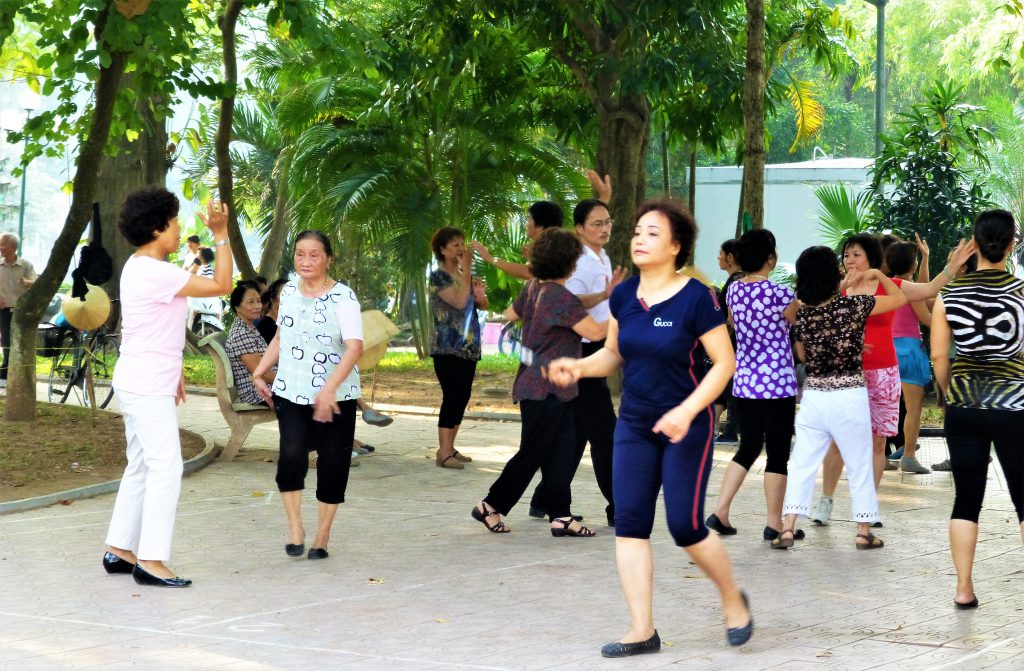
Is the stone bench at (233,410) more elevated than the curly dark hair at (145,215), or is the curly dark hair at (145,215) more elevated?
the curly dark hair at (145,215)

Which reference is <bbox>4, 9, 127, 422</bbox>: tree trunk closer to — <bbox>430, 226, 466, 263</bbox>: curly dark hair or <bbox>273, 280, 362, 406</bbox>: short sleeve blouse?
<bbox>430, 226, 466, 263</bbox>: curly dark hair

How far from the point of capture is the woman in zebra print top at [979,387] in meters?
6.42

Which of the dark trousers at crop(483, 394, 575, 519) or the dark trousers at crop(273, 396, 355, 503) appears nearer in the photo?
the dark trousers at crop(273, 396, 355, 503)

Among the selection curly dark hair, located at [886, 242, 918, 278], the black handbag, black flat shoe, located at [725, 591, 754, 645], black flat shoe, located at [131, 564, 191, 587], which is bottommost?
black flat shoe, located at [131, 564, 191, 587]

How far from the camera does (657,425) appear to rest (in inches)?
215

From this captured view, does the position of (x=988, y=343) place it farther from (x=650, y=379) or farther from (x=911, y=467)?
(x=911, y=467)

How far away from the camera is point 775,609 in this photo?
650 cm

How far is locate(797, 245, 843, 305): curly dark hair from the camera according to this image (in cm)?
805

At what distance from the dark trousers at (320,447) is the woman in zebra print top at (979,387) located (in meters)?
3.19

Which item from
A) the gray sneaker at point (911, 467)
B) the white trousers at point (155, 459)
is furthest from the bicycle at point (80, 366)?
the gray sneaker at point (911, 467)

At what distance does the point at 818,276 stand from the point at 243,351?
208 inches

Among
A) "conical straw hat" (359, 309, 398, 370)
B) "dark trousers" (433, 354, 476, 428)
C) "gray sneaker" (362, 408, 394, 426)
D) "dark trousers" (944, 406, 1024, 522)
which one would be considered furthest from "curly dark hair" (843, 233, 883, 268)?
"gray sneaker" (362, 408, 394, 426)

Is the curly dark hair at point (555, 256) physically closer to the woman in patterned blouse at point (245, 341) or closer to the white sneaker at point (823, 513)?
the white sneaker at point (823, 513)

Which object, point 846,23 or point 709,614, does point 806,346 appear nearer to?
point 709,614
